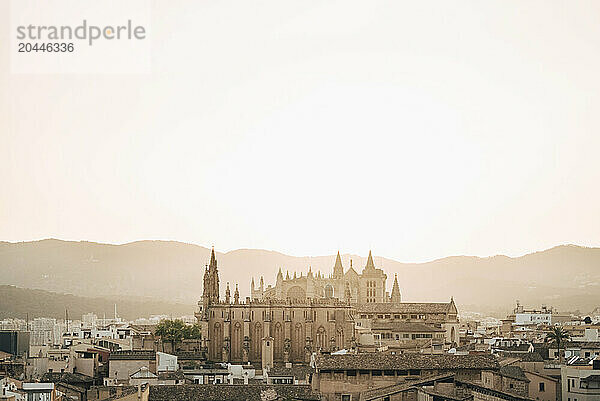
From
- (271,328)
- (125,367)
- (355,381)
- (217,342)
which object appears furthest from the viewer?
(271,328)

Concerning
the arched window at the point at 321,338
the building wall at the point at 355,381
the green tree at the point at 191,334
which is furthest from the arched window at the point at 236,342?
the building wall at the point at 355,381

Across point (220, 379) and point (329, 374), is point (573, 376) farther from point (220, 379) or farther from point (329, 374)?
point (220, 379)

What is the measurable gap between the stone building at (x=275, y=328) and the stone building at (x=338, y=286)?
2276 centimetres

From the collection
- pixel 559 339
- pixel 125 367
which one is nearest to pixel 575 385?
pixel 559 339

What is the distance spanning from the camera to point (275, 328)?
257 ft

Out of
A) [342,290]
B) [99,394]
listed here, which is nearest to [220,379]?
[99,394]

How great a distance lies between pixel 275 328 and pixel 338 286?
132ft

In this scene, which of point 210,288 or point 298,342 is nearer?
point 298,342

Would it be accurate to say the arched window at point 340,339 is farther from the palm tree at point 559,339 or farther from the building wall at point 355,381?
the building wall at point 355,381

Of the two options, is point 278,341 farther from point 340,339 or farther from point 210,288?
point 210,288

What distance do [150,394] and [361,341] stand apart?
32830mm

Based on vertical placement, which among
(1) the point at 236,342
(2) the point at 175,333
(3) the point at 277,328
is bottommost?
(1) the point at 236,342

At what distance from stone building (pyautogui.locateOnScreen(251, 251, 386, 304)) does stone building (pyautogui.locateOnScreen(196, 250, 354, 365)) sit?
896 inches

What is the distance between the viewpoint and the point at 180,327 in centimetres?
8744
